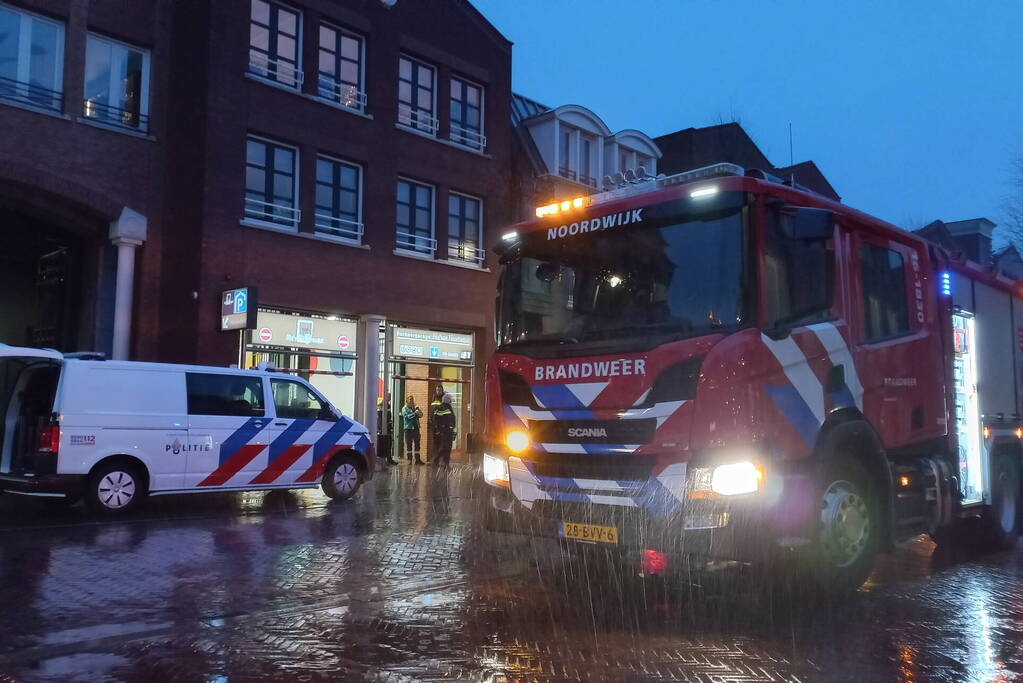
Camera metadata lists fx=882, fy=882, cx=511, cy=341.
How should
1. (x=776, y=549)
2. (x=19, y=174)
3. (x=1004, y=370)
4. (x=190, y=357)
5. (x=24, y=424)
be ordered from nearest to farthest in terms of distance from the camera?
(x=776, y=549)
(x=1004, y=370)
(x=24, y=424)
(x=19, y=174)
(x=190, y=357)

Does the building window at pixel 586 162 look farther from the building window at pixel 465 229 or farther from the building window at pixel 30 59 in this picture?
the building window at pixel 30 59

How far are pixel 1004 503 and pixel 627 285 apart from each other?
5.48m

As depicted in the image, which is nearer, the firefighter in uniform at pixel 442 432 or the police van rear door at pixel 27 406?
the police van rear door at pixel 27 406

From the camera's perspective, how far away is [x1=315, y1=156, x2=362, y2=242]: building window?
19.5 meters

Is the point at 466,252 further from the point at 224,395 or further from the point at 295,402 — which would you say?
the point at 224,395

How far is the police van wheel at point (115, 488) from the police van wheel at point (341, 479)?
2.65 metres

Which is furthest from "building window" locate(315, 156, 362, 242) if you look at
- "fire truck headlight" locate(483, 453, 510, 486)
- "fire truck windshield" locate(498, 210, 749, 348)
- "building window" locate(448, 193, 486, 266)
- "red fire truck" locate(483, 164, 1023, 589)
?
"fire truck headlight" locate(483, 453, 510, 486)

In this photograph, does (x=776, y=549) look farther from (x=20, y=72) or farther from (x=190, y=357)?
(x=20, y=72)

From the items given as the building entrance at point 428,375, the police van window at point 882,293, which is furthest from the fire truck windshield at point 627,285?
the building entrance at point 428,375

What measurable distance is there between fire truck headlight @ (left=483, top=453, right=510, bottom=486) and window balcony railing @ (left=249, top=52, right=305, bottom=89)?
14246mm

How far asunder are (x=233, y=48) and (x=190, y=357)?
6.41m

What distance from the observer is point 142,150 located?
58.3ft

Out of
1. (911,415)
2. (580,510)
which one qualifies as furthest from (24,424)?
(911,415)

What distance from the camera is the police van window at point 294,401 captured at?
1235cm
